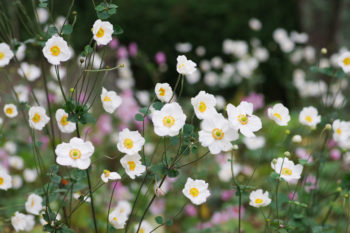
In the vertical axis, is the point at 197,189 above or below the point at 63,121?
below

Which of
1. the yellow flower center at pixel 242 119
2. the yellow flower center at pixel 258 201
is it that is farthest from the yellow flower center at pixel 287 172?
the yellow flower center at pixel 242 119

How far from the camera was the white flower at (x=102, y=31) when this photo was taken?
4.22 ft

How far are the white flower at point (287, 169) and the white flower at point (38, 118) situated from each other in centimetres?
72

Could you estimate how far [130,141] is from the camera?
48.4 inches

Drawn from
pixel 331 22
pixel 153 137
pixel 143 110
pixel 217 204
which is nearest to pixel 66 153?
pixel 143 110

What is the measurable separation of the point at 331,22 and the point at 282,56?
0.64 m

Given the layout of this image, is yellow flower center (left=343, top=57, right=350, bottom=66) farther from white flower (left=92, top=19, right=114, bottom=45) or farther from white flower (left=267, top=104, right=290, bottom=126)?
white flower (left=92, top=19, right=114, bottom=45)

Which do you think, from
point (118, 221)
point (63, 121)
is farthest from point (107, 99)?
point (118, 221)

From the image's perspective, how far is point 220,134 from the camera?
3.90 ft

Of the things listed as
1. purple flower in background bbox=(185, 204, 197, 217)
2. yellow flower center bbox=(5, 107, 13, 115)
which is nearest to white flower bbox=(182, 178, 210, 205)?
yellow flower center bbox=(5, 107, 13, 115)

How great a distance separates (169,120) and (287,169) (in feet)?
1.38

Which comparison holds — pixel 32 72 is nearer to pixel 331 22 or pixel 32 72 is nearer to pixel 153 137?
pixel 153 137

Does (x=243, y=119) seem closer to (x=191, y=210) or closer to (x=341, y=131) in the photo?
(x=341, y=131)

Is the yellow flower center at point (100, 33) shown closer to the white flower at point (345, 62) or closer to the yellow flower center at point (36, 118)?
the yellow flower center at point (36, 118)
